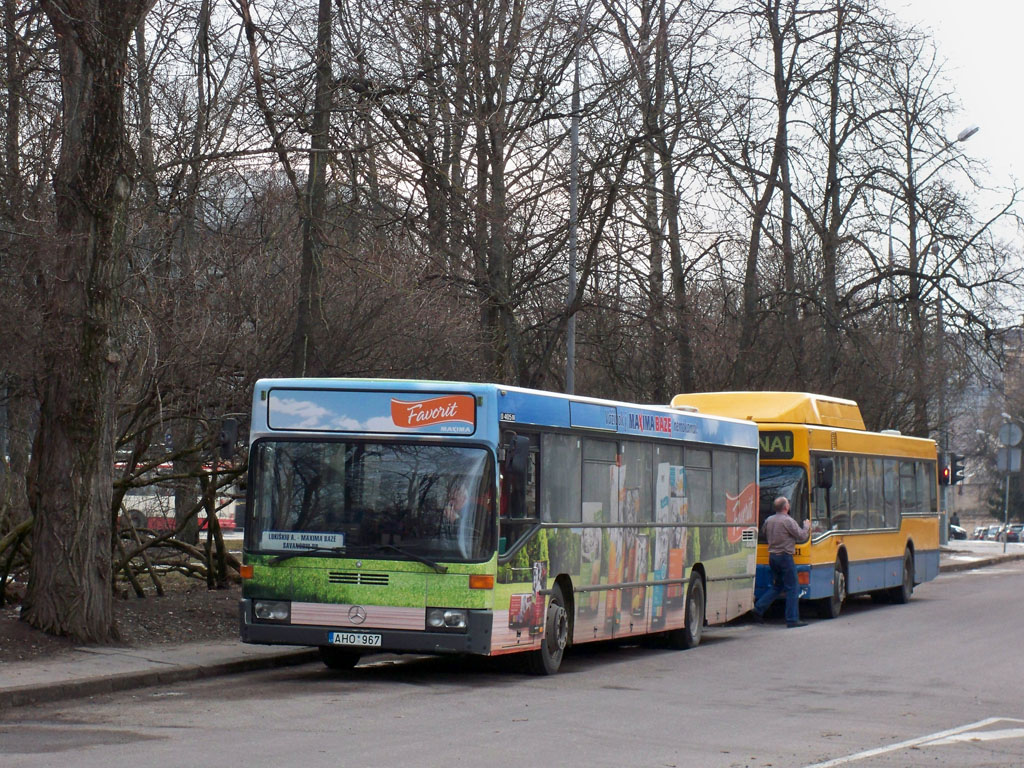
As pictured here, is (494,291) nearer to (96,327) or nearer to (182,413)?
(182,413)

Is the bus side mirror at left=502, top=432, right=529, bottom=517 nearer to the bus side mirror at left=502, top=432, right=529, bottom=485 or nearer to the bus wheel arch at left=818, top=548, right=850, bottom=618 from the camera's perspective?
the bus side mirror at left=502, top=432, right=529, bottom=485

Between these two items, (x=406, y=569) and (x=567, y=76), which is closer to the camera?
(x=406, y=569)

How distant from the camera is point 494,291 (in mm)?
21656

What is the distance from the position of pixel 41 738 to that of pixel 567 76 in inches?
573

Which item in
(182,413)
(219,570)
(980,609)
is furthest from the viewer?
(980,609)

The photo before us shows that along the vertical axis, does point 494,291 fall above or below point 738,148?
below

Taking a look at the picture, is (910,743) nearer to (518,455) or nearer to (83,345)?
(518,455)

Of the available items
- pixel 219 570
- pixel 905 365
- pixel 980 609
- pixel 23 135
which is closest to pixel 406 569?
pixel 23 135

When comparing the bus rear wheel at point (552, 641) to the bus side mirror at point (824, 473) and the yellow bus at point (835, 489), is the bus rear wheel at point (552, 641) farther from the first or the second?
the bus side mirror at point (824, 473)

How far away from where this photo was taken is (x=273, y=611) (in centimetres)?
1320

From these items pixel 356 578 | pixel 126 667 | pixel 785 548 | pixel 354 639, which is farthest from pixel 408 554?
pixel 785 548

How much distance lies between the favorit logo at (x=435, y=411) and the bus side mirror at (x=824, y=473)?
956 centimetres

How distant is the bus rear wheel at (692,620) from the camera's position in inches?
693

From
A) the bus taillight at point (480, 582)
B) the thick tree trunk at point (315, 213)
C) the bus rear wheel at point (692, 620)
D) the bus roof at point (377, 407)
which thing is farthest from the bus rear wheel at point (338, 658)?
the bus rear wheel at point (692, 620)
